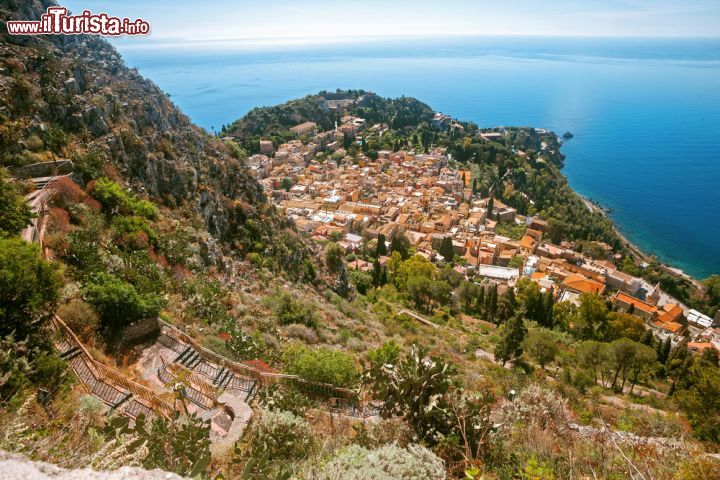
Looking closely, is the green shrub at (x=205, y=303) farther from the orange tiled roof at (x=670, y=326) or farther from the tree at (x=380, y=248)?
the orange tiled roof at (x=670, y=326)

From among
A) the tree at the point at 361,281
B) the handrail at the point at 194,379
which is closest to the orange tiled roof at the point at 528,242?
the tree at the point at 361,281

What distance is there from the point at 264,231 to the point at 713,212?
251 feet

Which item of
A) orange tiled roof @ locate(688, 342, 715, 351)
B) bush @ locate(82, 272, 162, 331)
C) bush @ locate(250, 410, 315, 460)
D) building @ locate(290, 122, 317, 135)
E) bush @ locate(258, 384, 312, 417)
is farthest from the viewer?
building @ locate(290, 122, 317, 135)

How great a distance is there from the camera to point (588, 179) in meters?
76.2

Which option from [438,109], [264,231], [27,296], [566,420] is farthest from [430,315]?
[438,109]

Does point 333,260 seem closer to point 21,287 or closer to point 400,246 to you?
point 400,246

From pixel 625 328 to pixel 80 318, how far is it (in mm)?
27729

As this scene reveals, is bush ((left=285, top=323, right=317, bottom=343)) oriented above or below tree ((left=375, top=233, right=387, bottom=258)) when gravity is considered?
above

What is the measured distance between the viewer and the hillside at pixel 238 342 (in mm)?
4852

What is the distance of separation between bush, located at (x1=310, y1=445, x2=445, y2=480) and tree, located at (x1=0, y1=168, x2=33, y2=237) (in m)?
8.10

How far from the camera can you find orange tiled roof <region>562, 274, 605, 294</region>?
113 ft

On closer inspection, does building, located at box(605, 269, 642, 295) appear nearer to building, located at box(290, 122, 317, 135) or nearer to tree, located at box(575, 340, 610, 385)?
tree, located at box(575, 340, 610, 385)

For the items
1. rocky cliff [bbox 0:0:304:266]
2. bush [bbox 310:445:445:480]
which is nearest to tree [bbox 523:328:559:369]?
rocky cliff [bbox 0:0:304:266]

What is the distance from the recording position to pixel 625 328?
2391cm
